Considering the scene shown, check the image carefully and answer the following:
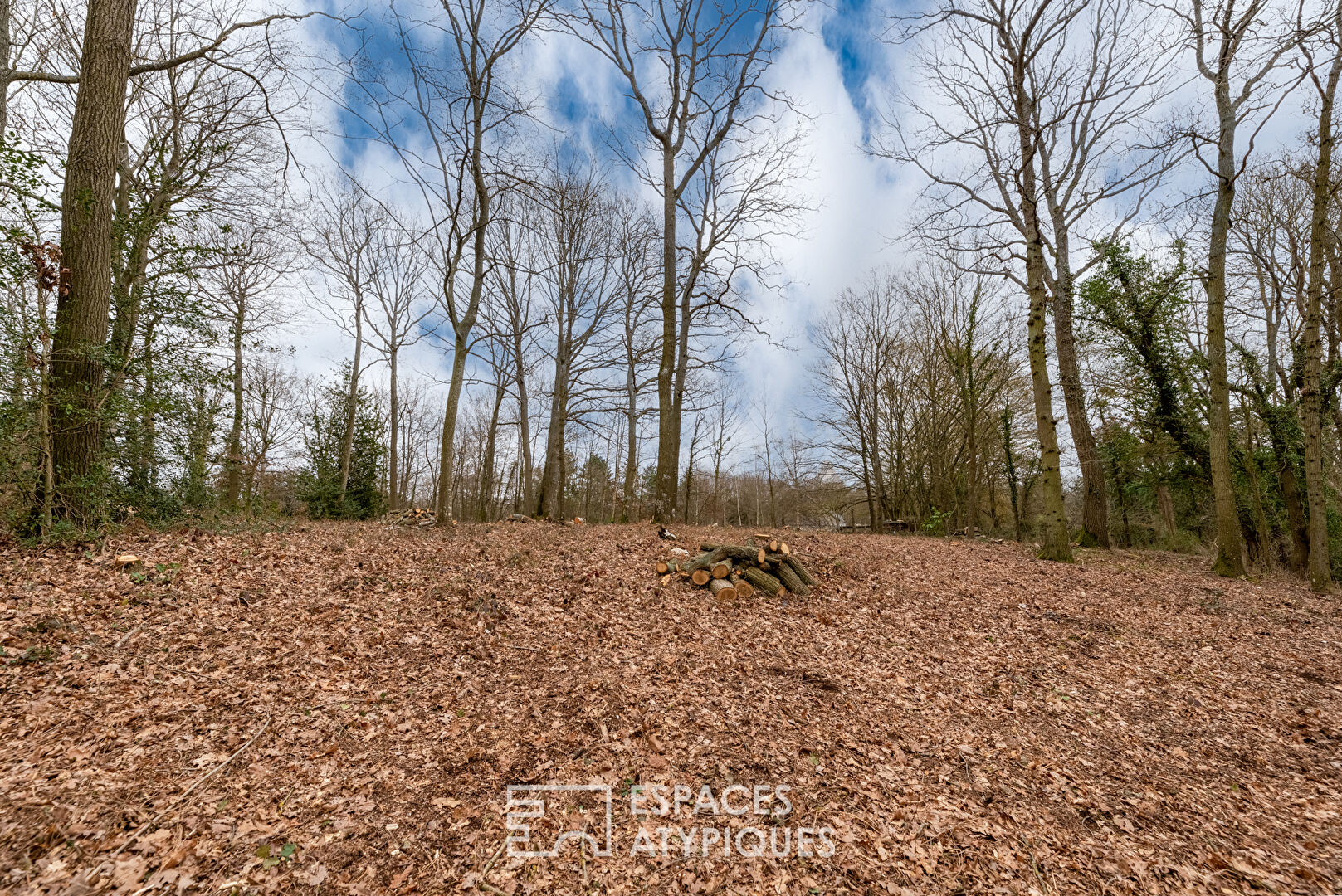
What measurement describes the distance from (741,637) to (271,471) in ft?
61.3

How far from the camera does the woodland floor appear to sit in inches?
94.2

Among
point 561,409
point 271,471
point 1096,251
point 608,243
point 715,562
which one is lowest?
point 715,562

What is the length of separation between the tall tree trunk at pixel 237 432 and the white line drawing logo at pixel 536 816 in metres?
8.68

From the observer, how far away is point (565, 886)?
7.73 ft

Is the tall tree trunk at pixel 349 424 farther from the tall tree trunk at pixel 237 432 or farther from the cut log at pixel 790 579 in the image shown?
the cut log at pixel 790 579

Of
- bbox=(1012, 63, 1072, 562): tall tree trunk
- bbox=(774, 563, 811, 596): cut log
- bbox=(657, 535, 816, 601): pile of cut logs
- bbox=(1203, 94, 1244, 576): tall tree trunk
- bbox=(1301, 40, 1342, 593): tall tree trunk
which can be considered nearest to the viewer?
bbox=(657, 535, 816, 601): pile of cut logs

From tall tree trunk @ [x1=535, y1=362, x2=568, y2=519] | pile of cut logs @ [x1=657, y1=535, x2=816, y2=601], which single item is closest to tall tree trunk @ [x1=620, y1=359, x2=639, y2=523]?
tall tree trunk @ [x1=535, y1=362, x2=568, y2=519]

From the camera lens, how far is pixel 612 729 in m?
3.49

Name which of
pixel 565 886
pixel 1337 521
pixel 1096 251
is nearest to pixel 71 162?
pixel 565 886

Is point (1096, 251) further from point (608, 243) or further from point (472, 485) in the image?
point (472, 485)

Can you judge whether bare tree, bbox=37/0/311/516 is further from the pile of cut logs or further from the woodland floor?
the pile of cut logs

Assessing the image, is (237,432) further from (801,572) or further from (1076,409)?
(1076,409)

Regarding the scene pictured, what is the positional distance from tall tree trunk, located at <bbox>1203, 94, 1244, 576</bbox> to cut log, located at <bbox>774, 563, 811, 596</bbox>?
767 centimetres

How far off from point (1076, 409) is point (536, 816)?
14.3 m
